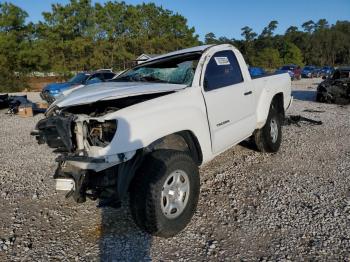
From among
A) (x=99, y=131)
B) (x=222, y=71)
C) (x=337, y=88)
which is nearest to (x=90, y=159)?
(x=99, y=131)

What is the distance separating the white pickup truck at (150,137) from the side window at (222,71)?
0.02 m

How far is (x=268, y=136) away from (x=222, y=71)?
6.23 ft

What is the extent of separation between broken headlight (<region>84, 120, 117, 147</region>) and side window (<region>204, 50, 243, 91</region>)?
1441 millimetres

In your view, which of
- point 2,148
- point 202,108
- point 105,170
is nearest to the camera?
point 105,170

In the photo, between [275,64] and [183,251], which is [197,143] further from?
[275,64]

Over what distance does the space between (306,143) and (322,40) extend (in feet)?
322

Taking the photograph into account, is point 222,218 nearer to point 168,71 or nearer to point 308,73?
point 168,71

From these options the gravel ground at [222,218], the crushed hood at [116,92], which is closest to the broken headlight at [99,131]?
the crushed hood at [116,92]

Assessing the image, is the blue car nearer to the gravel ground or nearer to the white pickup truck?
the gravel ground

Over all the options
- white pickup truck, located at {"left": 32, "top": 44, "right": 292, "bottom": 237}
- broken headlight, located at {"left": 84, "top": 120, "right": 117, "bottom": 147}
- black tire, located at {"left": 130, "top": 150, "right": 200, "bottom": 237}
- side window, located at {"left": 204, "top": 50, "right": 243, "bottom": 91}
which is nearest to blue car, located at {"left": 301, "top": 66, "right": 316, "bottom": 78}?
side window, located at {"left": 204, "top": 50, "right": 243, "bottom": 91}

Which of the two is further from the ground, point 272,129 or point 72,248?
point 272,129

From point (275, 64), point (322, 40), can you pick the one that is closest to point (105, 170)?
point (275, 64)

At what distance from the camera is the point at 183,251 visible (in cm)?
336

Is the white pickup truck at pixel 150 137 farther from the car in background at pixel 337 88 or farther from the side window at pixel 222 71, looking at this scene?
the car in background at pixel 337 88
